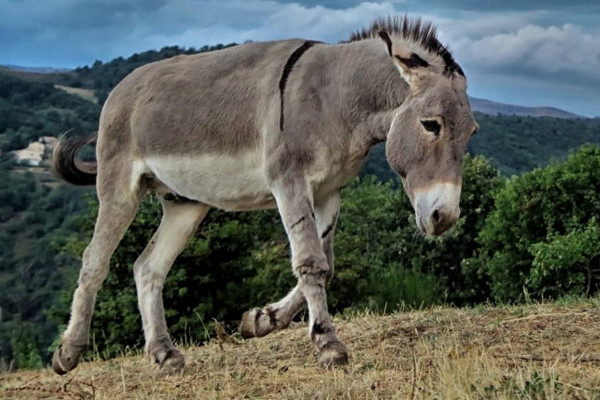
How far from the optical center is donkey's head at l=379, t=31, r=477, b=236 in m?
6.52

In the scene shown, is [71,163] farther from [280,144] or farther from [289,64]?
[280,144]

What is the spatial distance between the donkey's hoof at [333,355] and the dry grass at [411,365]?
0.08 metres

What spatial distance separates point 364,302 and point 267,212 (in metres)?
6.45

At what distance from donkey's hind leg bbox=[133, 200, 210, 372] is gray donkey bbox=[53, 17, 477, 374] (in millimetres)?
12

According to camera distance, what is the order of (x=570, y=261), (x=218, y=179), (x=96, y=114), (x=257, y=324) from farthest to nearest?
(x=96, y=114), (x=570, y=261), (x=218, y=179), (x=257, y=324)

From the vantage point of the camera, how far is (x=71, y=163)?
9797 millimetres

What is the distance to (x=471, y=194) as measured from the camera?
1141 inches

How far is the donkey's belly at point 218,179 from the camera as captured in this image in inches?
306

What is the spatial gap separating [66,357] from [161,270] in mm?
1108

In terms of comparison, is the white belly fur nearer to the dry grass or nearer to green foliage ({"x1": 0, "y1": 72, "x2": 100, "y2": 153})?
the dry grass

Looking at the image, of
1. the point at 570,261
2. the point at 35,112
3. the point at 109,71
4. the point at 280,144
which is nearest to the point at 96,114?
the point at 35,112

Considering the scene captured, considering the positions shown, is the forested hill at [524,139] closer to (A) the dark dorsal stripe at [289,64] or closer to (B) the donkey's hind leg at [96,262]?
(B) the donkey's hind leg at [96,262]

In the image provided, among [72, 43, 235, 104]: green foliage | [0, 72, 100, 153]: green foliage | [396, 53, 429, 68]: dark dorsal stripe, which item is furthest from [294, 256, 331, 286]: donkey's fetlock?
[72, 43, 235, 104]: green foliage

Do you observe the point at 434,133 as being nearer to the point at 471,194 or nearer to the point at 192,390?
the point at 192,390
